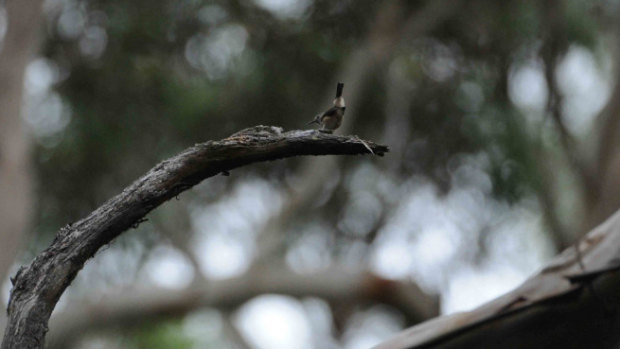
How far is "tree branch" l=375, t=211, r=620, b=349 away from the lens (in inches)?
60.4

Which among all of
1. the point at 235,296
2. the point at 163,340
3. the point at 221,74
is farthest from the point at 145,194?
the point at 163,340

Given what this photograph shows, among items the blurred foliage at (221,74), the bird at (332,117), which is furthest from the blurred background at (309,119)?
the bird at (332,117)

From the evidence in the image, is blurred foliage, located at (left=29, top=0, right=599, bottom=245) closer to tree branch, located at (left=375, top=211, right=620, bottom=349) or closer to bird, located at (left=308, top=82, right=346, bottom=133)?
bird, located at (left=308, top=82, right=346, bottom=133)

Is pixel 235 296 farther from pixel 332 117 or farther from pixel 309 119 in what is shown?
pixel 332 117

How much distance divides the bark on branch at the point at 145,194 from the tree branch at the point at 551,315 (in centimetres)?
40

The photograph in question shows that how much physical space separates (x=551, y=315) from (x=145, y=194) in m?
0.83

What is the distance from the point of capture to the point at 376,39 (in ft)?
27.7

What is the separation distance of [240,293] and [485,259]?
3.30 m

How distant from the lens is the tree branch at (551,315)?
1.53 meters

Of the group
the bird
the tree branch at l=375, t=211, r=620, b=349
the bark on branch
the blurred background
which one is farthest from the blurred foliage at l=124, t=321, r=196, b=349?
the tree branch at l=375, t=211, r=620, b=349

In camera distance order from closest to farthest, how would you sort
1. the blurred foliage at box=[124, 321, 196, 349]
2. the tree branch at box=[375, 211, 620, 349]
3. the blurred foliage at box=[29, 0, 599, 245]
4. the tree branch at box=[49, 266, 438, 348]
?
1. the tree branch at box=[375, 211, 620, 349]
2. the tree branch at box=[49, 266, 438, 348]
3. the blurred foliage at box=[29, 0, 599, 245]
4. the blurred foliage at box=[124, 321, 196, 349]

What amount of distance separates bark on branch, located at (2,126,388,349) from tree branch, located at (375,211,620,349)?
0.40 m

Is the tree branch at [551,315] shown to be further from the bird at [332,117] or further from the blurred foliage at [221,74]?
the blurred foliage at [221,74]

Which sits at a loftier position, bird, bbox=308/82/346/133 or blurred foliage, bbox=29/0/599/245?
blurred foliage, bbox=29/0/599/245
